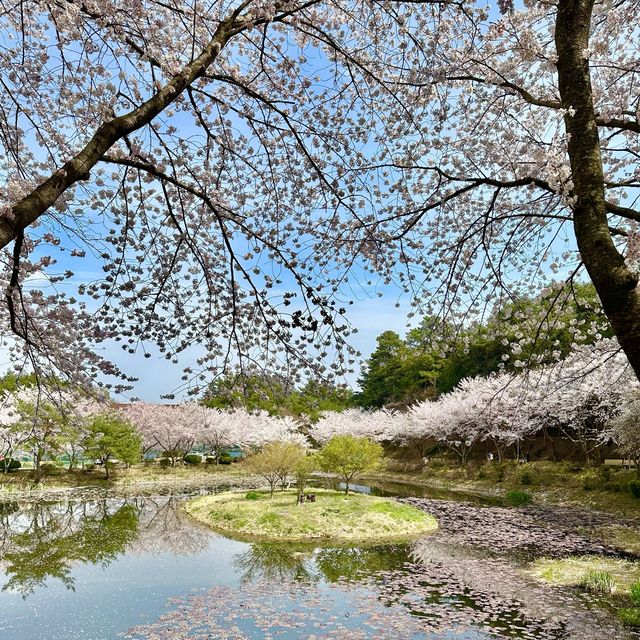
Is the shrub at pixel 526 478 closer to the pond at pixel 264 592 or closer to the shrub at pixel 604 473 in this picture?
the shrub at pixel 604 473

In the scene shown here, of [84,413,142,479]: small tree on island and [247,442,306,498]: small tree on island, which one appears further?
[84,413,142,479]: small tree on island

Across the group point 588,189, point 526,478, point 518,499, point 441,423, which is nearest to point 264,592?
point 588,189

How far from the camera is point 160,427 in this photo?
31734mm

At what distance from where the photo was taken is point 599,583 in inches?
354

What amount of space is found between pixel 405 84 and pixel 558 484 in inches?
841

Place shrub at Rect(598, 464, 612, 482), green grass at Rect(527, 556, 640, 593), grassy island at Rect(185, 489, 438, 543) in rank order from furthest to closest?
1. shrub at Rect(598, 464, 612, 482)
2. grassy island at Rect(185, 489, 438, 543)
3. green grass at Rect(527, 556, 640, 593)

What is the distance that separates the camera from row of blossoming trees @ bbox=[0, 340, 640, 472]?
17.9 meters

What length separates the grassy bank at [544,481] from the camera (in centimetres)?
1774

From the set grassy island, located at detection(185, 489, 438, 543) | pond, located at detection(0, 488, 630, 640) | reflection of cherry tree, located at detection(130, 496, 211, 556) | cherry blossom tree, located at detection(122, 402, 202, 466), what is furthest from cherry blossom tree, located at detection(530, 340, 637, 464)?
cherry blossom tree, located at detection(122, 402, 202, 466)

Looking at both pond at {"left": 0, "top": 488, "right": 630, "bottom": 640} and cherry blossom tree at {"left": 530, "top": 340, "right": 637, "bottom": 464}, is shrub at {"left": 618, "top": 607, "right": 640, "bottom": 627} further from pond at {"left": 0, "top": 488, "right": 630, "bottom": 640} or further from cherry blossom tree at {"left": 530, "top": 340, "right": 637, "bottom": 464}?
cherry blossom tree at {"left": 530, "top": 340, "right": 637, "bottom": 464}

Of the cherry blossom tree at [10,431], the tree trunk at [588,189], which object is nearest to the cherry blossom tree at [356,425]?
the cherry blossom tree at [10,431]

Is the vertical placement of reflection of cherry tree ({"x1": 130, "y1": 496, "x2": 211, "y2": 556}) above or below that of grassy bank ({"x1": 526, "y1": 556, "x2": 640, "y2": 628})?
above

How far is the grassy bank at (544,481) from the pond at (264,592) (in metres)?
8.29

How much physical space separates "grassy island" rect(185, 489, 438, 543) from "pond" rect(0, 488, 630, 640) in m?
1.15
